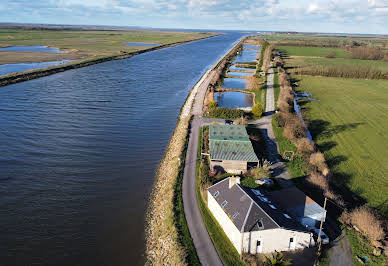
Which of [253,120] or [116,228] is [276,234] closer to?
[116,228]

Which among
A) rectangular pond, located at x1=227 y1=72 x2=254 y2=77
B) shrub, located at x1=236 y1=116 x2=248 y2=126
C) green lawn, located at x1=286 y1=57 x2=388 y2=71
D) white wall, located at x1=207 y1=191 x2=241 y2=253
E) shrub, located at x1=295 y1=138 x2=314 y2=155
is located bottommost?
white wall, located at x1=207 y1=191 x2=241 y2=253

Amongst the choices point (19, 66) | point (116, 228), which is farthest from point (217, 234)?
point (19, 66)

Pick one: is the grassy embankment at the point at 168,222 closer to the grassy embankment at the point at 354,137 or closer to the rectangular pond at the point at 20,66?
the grassy embankment at the point at 354,137

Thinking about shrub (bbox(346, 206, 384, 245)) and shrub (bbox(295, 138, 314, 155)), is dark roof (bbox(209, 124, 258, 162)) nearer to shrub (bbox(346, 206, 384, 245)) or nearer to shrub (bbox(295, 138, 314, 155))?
shrub (bbox(295, 138, 314, 155))

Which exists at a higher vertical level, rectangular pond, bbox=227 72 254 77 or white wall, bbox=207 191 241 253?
rectangular pond, bbox=227 72 254 77

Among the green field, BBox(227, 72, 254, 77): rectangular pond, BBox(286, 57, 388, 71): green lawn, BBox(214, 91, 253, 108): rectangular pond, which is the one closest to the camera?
the green field

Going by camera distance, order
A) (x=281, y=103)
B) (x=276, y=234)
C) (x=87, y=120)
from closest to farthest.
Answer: (x=276, y=234), (x=87, y=120), (x=281, y=103)

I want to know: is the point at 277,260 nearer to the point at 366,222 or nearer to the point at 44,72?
the point at 366,222

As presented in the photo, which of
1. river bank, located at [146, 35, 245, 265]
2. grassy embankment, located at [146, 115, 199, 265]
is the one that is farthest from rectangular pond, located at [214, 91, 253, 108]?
grassy embankment, located at [146, 115, 199, 265]
